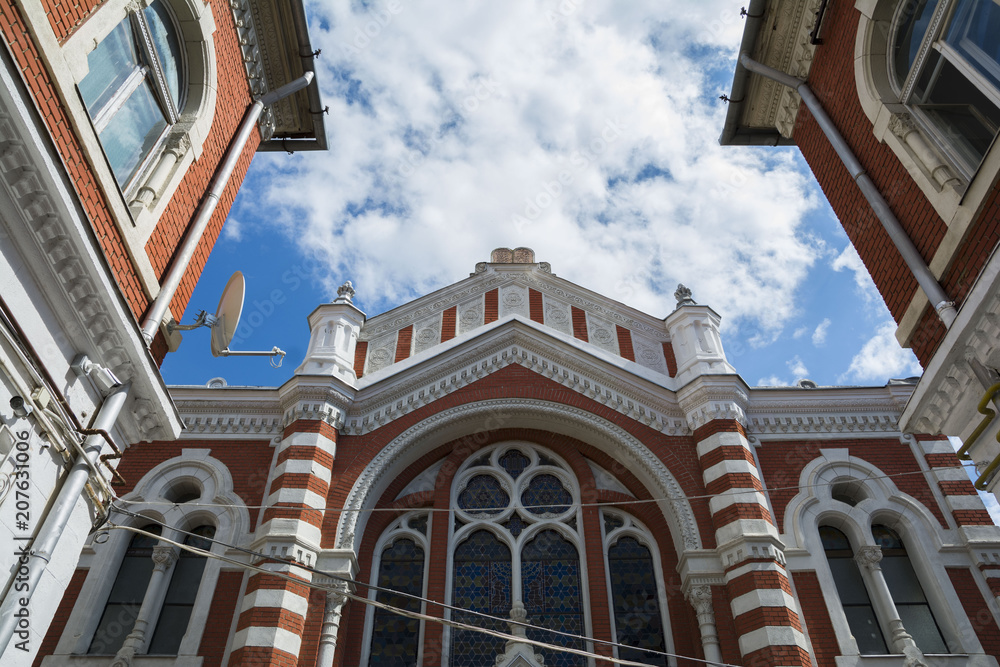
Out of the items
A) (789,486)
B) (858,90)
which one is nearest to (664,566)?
(789,486)

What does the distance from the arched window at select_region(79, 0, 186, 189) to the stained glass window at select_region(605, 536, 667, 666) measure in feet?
30.3

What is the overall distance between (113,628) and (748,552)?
9.60 metres

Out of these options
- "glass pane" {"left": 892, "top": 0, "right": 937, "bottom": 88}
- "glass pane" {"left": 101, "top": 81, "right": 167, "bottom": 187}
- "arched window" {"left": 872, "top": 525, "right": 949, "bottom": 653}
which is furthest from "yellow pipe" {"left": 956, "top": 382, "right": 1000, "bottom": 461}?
"glass pane" {"left": 101, "top": 81, "right": 167, "bottom": 187}


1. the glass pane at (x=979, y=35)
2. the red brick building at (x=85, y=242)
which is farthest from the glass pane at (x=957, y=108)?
the red brick building at (x=85, y=242)

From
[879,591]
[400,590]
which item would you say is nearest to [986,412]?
[879,591]

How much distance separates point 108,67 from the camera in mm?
7695

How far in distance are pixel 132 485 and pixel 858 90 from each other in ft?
42.0

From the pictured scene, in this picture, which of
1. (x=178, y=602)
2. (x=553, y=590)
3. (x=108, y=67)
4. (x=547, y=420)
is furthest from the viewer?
(x=547, y=420)

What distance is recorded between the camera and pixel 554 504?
1260cm

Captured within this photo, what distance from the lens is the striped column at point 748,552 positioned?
9.62m

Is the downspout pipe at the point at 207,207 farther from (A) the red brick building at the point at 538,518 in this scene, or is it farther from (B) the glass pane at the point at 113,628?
(B) the glass pane at the point at 113,628

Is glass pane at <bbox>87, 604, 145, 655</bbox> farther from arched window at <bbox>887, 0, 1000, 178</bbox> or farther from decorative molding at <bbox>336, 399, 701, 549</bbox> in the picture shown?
arched window at <bbox>887, 0, 1000, 178</bbox>

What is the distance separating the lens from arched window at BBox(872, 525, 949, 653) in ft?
34.3

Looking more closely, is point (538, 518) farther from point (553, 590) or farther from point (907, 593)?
point (907, 593)
